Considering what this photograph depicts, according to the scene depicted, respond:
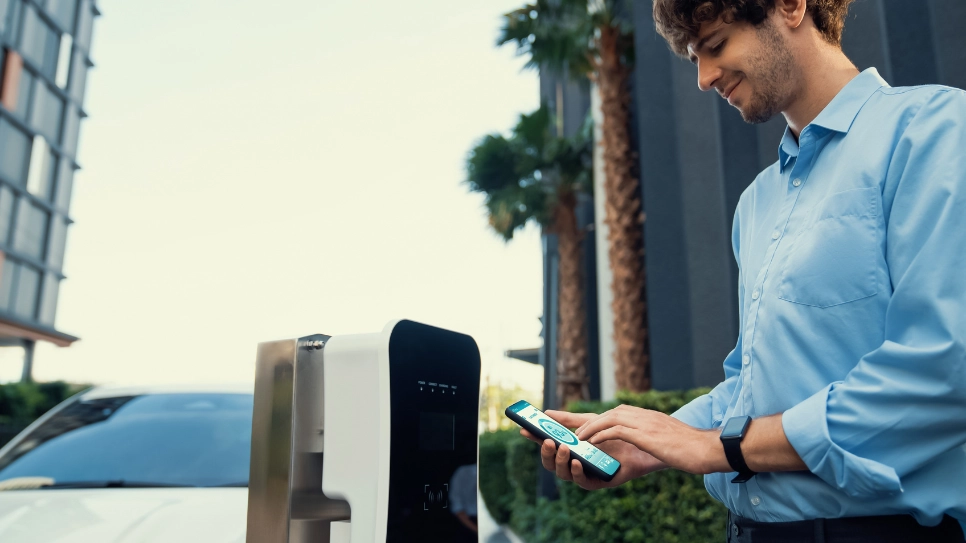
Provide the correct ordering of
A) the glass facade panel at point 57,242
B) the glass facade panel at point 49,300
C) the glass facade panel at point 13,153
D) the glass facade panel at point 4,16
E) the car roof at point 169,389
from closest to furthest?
the car roof at point 169,389 → the glass facade panel at point 4,16 → the glass facade panel at point 13,153 → the glass facade panel at point 49,300 → the glass facade panel at point 57,242

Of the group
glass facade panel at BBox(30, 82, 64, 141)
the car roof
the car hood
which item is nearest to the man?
the car hood

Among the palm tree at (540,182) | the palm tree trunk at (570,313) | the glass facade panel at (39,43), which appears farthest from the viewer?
the glass facade panel at (39,43)

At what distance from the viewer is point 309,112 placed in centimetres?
2841

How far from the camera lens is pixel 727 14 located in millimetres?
1434

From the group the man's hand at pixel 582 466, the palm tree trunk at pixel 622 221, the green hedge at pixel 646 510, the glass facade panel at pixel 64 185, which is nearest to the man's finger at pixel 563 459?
the man's hand at pixel 582 466

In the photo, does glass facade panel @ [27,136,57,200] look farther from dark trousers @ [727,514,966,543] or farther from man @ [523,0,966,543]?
dark trousers @ [727,514,966,543]

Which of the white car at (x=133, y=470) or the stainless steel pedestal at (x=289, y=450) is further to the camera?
the white car at (x=133, y=470)

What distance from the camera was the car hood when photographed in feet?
7.79

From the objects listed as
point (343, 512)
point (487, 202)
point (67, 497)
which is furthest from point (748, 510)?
point (487, 202)

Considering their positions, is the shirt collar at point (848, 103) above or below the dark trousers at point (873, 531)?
above

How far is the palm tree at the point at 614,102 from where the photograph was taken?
8.30m

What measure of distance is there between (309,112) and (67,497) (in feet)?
88.2

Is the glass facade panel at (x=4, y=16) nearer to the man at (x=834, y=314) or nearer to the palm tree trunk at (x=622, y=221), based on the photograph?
the palm tree trunk at (x=622, y=221)

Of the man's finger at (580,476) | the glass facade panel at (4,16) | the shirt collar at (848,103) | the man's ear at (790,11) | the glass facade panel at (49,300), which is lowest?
the man's finger at (580,476)
